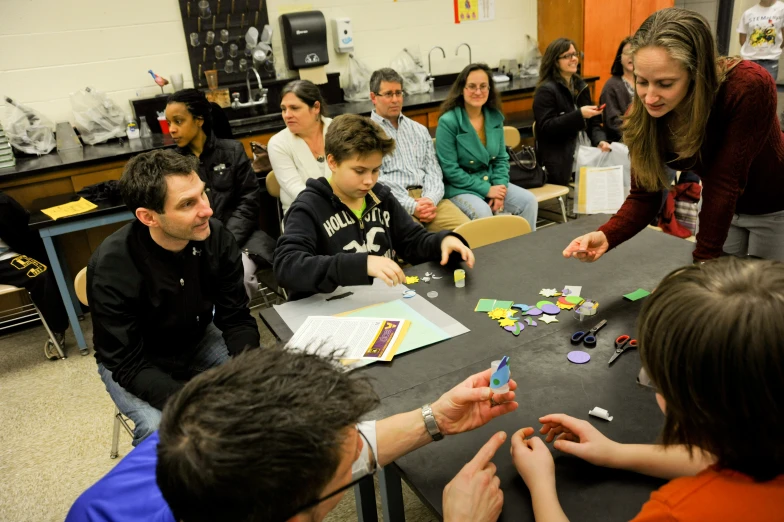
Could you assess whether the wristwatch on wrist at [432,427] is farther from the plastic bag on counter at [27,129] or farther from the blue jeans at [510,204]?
the plastic bag on counter at [27,129]

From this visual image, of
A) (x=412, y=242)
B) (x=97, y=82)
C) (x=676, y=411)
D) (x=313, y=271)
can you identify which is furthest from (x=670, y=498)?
(x=97, y=82)

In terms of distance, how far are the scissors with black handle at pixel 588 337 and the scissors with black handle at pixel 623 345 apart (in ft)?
0.19

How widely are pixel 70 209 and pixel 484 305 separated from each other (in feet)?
8.22

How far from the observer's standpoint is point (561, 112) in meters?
4.03

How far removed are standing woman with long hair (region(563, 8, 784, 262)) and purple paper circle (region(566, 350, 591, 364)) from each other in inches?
19.2

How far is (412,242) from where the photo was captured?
2.17 metres

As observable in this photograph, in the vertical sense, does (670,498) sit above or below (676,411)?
below

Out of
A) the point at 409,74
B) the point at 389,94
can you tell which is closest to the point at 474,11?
the point at 409,74

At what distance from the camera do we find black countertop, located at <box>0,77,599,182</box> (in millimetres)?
3451

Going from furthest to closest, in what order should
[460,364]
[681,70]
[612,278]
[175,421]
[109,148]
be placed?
[109,148] < [612,278] < [681,70] < [460,364] < [175,421]

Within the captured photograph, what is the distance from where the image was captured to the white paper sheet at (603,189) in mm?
3605

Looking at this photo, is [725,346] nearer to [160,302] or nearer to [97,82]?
[160,302]

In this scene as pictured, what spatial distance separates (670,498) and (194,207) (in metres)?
1.50

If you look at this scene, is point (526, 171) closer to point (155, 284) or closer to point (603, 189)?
point (603, 189)
